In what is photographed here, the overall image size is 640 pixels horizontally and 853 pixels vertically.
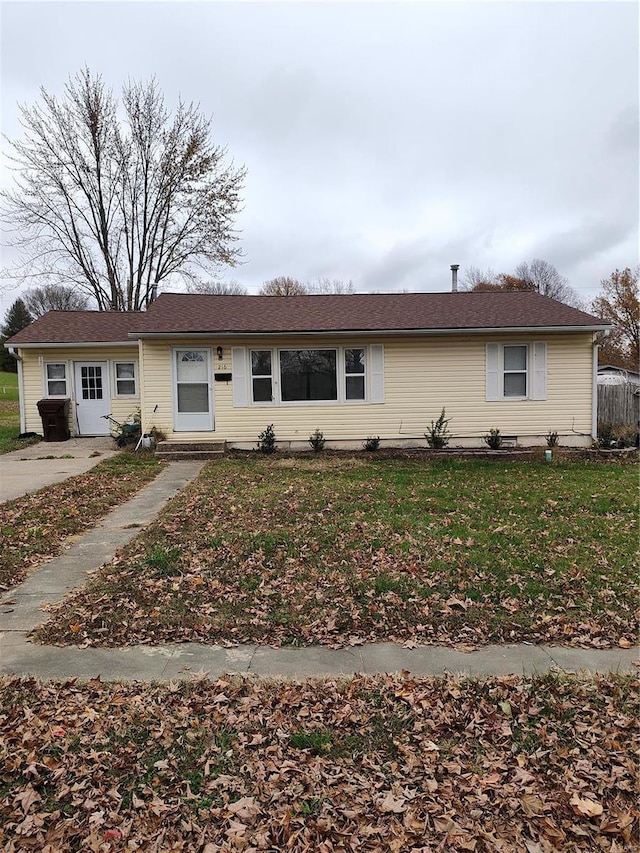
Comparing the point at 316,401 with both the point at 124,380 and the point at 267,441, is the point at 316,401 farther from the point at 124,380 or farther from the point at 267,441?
the point at 124,380

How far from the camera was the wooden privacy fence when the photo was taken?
15.9 meters

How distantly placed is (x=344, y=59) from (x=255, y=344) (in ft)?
20.0

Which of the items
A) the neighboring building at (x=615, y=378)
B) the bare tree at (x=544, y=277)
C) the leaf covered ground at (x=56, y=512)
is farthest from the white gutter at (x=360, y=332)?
the bare tree at (x=544, y=277)

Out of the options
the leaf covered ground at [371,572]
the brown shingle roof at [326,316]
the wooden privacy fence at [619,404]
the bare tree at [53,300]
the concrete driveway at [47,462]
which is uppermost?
the bare tree at [53,300]

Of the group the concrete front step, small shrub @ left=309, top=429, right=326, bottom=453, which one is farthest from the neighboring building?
the concrete front step

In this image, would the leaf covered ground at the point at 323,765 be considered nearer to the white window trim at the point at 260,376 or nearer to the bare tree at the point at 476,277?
the white window trim at the point at 260,376

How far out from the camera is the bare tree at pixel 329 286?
43.8 m

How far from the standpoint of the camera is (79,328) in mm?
16438

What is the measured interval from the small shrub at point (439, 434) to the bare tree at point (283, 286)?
30140 millimetres

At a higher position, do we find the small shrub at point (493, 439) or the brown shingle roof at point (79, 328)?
the brown shingle roof at point (79, 328)

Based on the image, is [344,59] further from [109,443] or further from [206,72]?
[109,443]

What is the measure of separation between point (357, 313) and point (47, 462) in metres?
8.27

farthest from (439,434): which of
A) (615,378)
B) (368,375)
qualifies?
(615,378)

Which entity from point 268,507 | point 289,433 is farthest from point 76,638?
point 289,433
